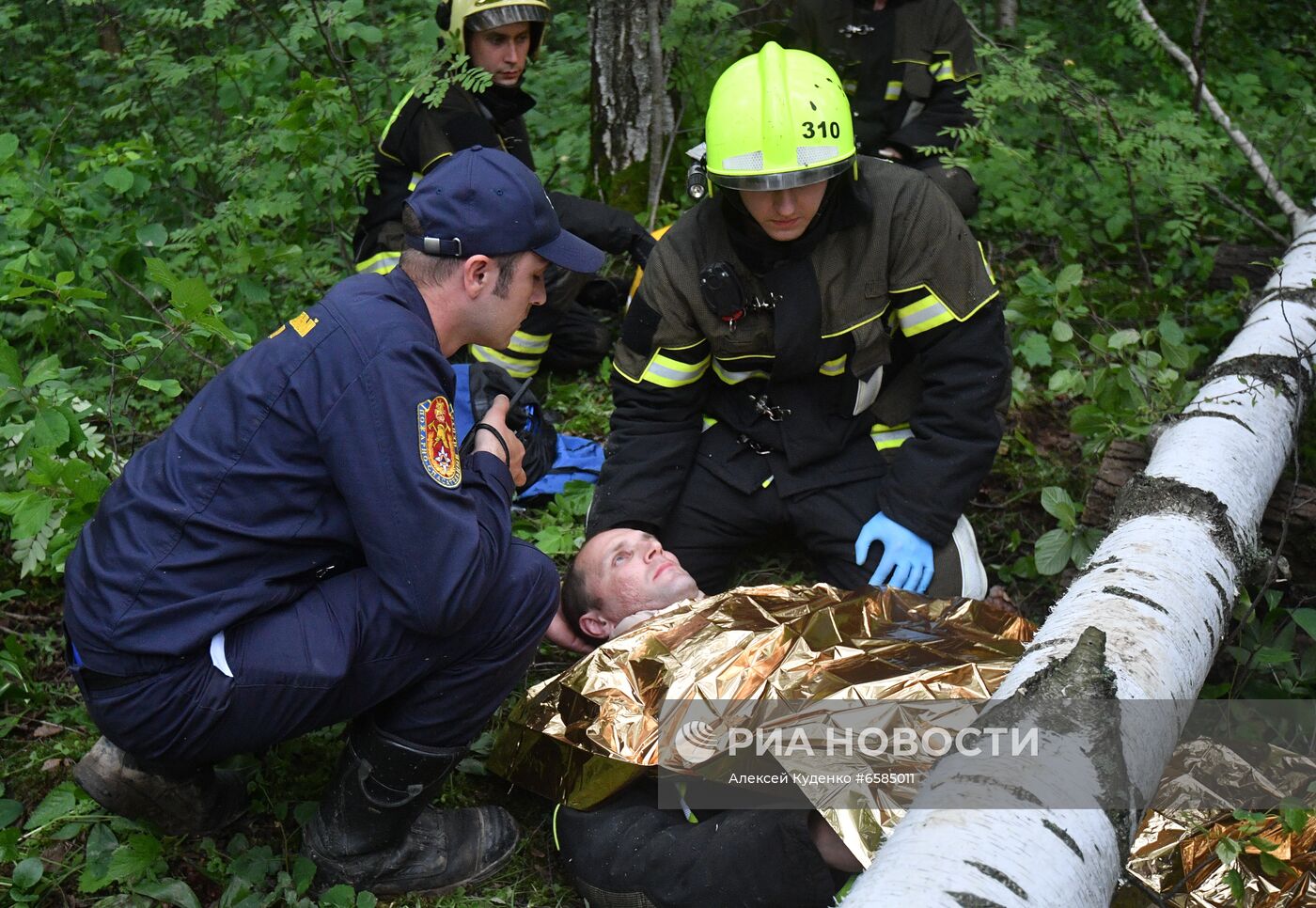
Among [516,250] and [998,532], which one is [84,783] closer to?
[516,250]

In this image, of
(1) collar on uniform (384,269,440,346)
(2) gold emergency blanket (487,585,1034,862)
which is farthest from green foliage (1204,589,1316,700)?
(1) collar on uniform (384,269,440,346)

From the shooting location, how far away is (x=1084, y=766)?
1853mm

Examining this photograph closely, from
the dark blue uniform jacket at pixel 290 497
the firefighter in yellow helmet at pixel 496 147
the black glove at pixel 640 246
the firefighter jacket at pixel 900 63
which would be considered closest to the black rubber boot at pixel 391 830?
the dark blue uniform jacket at pixel 290 497

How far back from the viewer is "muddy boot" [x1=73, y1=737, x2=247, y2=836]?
2.59m

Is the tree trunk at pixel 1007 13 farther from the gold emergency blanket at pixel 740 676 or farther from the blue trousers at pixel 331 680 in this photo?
the blue trousers at pixel 331 680

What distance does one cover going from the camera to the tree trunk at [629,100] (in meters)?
5.02

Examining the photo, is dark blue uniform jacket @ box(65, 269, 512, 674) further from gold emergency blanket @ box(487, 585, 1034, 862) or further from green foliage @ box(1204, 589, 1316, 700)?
green foliage @ box(1204, 589, 1316, 700)

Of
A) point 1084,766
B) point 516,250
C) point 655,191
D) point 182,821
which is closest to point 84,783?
point 182,821

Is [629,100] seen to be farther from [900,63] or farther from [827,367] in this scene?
[827,367]

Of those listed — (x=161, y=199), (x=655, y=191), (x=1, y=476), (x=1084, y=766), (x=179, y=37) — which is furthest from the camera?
(x=179, y=37)

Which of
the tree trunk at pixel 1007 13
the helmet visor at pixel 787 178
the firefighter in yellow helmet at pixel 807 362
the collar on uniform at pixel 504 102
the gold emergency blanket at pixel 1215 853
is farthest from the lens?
the tree trunk at pixel 1007 13

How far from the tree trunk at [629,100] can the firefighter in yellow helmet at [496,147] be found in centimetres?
40

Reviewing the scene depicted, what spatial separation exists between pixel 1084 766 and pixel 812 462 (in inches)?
74.9

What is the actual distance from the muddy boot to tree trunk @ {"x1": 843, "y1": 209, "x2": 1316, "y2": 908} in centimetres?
176
